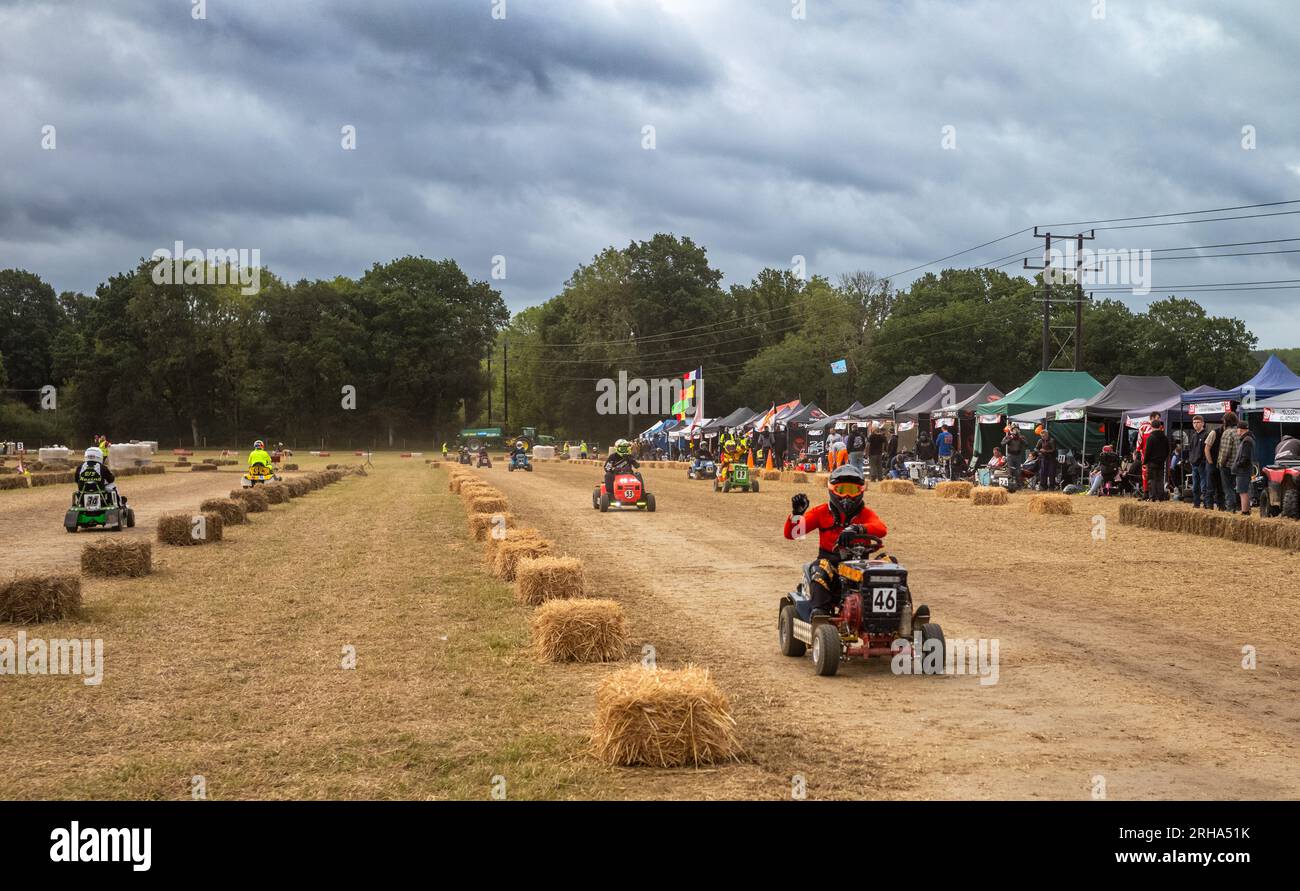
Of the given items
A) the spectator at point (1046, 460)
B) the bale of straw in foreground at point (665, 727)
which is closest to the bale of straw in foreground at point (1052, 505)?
the spectator at point (1046, 460)

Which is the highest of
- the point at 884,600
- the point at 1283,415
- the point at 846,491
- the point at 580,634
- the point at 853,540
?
the point at 1283,415

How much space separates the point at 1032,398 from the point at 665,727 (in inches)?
1140

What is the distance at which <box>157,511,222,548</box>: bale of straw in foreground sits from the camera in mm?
16594

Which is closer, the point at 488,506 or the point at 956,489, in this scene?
the point at 488,506

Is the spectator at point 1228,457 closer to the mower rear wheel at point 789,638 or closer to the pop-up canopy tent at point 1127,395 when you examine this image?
the pop-up canopy tent at point 1127,395

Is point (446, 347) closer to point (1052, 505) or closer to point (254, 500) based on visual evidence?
point (254, 500)

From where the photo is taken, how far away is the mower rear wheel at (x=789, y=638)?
8.42m

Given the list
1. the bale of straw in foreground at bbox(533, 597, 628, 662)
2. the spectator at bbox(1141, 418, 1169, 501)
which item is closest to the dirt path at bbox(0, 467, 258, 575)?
the bale of straw in foreground at bbox(533, 597, 628, 662)

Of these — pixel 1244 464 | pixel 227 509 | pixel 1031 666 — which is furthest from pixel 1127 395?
pixel 1031 666

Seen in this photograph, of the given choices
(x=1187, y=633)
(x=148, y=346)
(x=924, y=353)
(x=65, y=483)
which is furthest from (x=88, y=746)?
(x=148, y=346)

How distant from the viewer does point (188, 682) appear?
7617 mm

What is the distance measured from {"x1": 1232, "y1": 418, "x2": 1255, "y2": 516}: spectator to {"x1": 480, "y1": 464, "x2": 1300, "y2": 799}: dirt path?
6.18 ft

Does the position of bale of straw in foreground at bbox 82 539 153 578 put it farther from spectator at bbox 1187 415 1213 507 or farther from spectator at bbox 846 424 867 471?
spectator at bbox 846 424 867 471

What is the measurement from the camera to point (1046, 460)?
93.7 feet
